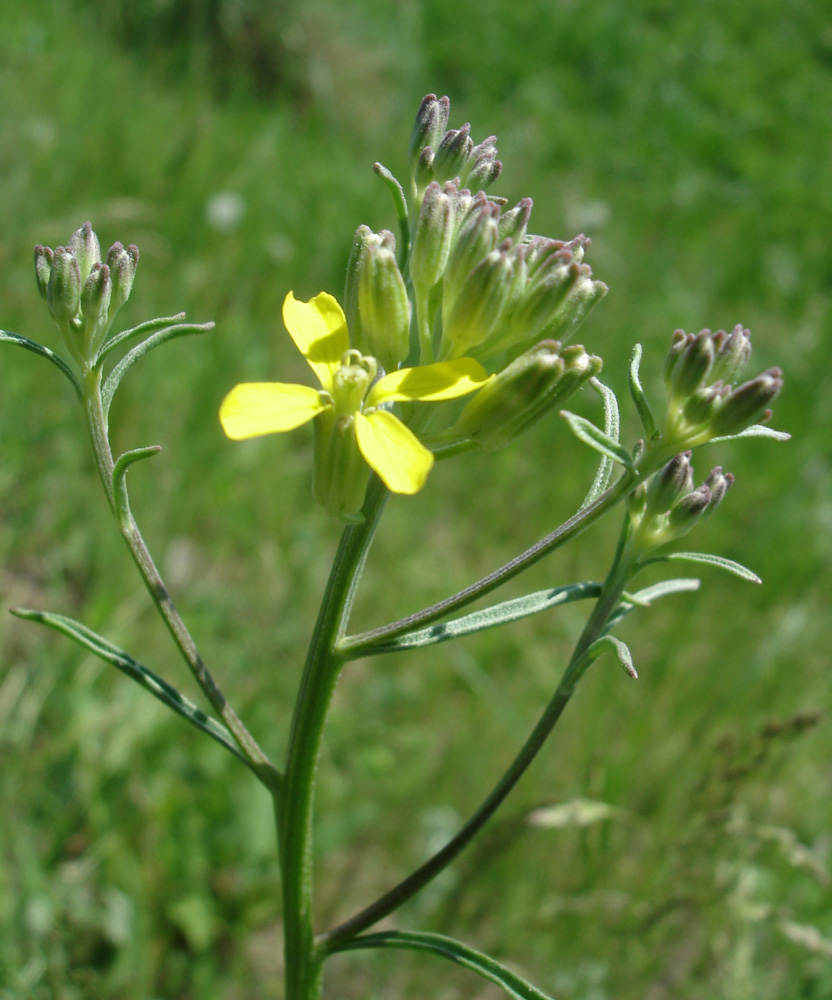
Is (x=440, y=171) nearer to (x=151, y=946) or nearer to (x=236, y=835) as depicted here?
(x=236, y=835)

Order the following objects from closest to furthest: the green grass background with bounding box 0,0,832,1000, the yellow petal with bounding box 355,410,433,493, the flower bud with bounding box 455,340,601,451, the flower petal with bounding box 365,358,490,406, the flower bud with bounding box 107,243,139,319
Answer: the yellow petal with bounding box 355,410,433,493, the flower petal with bounding box 365,358,490,406, the flower bud with bounding box 455,340,601,451, the flower bud with bounding box 107,243,139,319, the green grass background with bounding box 0,0,832,1000

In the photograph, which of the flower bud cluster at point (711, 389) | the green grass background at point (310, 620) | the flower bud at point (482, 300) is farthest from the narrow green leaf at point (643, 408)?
the green grass background at point (310, 620)

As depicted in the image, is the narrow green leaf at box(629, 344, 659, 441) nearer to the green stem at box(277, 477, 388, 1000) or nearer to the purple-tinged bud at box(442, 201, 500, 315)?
the purple-tinged bud at box(442, 201, 500, 315)

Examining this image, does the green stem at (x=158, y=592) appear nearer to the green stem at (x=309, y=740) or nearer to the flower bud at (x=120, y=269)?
the green stem at (x=309, y=740)

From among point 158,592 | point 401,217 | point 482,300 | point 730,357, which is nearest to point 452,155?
point 401,217

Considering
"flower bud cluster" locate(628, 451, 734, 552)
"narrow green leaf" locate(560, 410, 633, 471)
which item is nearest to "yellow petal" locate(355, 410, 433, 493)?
"narrow green leaf" locate(560, 410, 633, 471)

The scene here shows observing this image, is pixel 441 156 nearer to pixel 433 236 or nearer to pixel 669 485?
pixel 433 236
